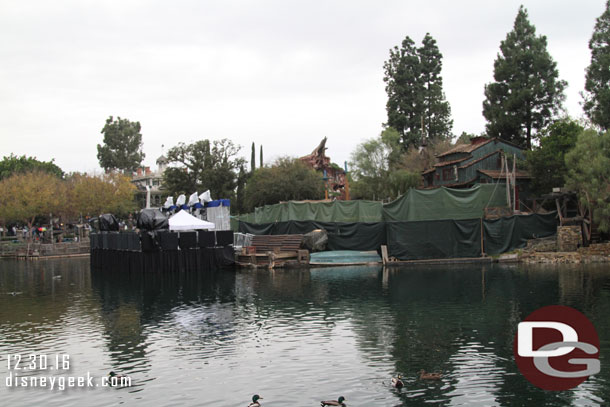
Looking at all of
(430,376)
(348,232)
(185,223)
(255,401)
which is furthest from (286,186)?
(255,401)

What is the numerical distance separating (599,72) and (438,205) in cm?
2285

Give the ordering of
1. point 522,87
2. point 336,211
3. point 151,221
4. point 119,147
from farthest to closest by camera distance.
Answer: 1. point 119,147
2. point 522,87
3. point 336,211
4. point 151,221

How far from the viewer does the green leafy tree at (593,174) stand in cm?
3500

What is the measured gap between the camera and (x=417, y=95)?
74.9 m

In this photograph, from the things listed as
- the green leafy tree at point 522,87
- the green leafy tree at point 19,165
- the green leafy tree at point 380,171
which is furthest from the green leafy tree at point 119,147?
the green leafy tree at point 522,87

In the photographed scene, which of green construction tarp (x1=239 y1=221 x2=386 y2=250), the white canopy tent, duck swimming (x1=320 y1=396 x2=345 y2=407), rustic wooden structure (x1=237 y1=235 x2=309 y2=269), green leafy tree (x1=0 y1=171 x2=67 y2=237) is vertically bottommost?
duck swimming (x1=320 y1=396 x2=345 y2=407)

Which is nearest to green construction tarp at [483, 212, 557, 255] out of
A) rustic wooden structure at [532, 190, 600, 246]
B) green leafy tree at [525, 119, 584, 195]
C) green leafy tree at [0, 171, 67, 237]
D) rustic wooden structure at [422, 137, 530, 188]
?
rustic wooden structure at [532, 190, 600, 246]

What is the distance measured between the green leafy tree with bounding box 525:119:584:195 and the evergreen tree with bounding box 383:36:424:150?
29.9 metres

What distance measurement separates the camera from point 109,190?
79.2m

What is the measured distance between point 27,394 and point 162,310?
10.2 meters

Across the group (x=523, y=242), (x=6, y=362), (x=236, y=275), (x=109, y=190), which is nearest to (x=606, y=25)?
(x=523, y=242)

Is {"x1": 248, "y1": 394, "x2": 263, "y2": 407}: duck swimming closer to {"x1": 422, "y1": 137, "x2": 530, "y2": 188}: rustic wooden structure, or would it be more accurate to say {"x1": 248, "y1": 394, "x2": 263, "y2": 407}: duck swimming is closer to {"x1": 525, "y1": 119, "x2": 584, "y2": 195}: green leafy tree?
{"x1": 525, "y1": 119, "x2": 584, "y2": 195}: green leafy tree

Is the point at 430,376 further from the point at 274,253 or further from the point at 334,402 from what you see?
the point at 274,253

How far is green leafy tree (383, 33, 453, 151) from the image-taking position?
2965 inches
